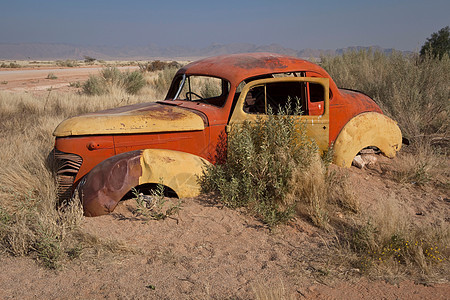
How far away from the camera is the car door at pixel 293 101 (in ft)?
14.9

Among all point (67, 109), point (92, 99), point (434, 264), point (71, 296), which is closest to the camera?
point (71, 296)

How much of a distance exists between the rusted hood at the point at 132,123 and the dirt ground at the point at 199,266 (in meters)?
0.88

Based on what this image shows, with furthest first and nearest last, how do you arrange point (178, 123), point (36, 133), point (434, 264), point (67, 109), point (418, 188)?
point (67, 109), point (36, 133), point (418, 188), point (178, 123), point (434, 264)

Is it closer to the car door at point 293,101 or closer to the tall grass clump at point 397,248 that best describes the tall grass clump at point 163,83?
the car door at point 293,101

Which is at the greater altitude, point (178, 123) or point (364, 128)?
point (178, 123)

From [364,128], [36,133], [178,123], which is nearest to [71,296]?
[178,123]

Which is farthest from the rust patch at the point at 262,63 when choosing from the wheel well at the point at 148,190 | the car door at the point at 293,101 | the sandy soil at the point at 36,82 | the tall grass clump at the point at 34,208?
the sandy soil at the point at 36,82

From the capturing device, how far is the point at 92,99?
10.9 m

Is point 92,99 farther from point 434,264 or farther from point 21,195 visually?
point 434,264

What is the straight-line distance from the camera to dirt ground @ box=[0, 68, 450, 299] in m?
2.89

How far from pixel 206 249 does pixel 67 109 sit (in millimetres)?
7944

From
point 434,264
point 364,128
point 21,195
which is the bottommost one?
point 434,264

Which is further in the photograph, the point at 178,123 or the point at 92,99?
the point at 92,99

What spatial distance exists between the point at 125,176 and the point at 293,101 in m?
2.79
